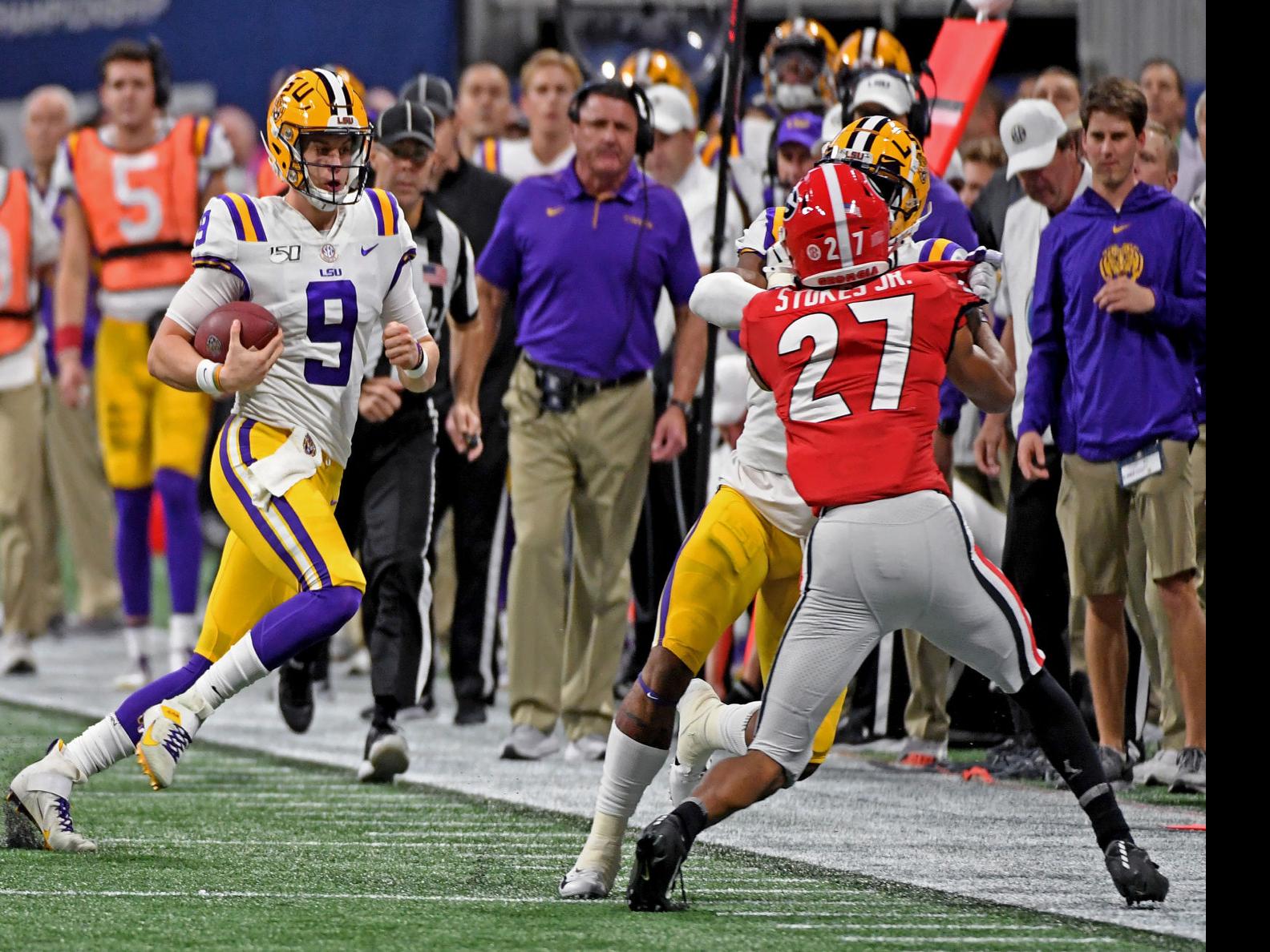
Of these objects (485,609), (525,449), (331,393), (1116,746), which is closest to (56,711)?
(485,609)

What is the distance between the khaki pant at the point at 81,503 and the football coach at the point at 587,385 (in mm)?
5102

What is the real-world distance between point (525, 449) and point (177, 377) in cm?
226

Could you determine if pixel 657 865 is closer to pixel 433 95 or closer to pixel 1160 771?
pixel 1160 771

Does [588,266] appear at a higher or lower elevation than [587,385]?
higher

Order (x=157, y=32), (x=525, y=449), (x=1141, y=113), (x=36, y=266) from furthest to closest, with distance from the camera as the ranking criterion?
(x=157, y=32) → (x=36, y=266) → (x=525, y=449) → (x=1141, y=113)

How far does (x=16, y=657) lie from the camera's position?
10.5 metres

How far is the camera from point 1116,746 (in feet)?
23.2

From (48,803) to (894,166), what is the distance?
253cm

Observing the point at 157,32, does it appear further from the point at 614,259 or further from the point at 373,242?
the point at 373,242

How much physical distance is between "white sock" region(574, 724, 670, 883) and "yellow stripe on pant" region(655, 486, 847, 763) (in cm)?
25

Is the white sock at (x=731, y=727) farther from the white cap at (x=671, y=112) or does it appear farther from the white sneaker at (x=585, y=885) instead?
the white cap at (x=671, y=112)

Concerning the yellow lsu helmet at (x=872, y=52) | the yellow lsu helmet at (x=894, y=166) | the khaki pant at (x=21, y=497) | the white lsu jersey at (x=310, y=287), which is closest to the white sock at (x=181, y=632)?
the khaki pant at (x=21, y=497)

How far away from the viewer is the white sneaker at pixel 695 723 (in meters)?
5.37

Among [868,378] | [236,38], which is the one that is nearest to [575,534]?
[868,378]
